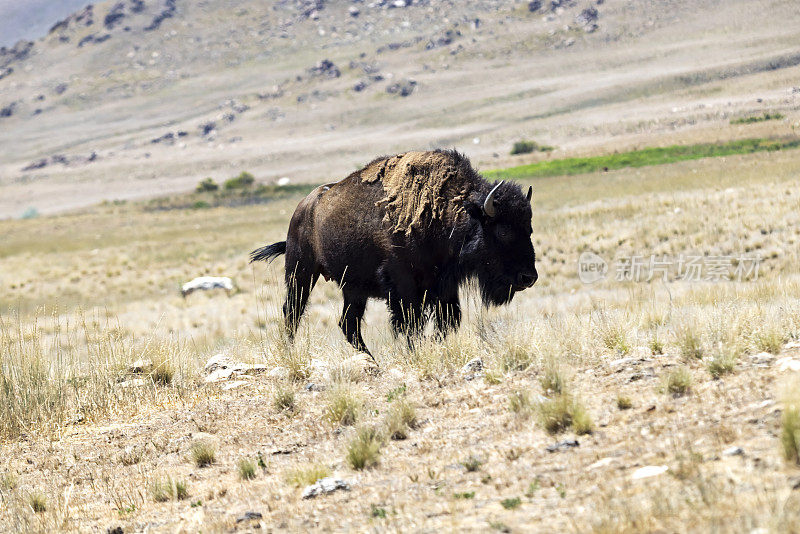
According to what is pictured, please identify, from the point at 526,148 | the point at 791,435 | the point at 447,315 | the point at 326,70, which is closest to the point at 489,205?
the point at 447,315

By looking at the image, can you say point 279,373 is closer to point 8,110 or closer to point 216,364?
point 216,364

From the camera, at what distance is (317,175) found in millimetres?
83312

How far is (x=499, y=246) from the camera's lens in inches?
328

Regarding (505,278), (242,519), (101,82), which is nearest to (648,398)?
(242,519)

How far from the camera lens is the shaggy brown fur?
28.3 ft

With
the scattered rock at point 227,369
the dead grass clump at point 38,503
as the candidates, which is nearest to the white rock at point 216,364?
the scattered rock at point 227,369

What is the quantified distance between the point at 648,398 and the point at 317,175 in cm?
7945

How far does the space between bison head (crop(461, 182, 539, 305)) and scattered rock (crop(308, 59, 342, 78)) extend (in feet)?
504

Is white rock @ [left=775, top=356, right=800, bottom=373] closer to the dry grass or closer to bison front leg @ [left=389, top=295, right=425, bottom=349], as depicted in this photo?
the dry grass

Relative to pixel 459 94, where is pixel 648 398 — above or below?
above

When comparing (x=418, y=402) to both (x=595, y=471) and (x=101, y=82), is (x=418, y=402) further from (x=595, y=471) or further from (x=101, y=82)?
(x=101, y=82)

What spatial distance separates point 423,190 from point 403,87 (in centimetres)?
13121

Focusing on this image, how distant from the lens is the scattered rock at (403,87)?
5325 inches


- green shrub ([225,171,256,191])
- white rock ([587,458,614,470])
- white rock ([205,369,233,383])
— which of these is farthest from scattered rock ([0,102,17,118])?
white rock ([587,458,614,470])
